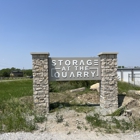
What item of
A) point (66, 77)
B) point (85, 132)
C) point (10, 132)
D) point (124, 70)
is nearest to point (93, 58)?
point (66, 77)

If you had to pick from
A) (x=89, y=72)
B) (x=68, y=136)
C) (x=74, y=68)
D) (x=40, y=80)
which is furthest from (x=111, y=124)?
(x=40, y=80)

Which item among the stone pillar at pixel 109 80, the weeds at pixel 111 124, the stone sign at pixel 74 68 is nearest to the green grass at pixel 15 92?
the stone sign at pixel 74 68

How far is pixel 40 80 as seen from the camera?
22.9 feet

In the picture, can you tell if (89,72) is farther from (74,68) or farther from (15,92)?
(15,92)

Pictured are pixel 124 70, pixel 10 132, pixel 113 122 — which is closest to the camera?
pixel 10 132

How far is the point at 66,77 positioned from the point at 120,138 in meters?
3.70

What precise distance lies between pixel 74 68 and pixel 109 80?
5.82ft

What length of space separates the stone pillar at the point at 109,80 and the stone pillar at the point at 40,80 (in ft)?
8.86

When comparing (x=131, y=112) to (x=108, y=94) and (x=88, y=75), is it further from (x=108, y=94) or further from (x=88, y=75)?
(x=88, y=75)

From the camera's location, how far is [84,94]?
412 inches

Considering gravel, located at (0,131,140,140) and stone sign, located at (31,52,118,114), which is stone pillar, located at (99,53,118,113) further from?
gravel, located at (0,131,140,140)

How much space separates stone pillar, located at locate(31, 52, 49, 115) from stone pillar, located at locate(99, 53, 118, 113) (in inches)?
106

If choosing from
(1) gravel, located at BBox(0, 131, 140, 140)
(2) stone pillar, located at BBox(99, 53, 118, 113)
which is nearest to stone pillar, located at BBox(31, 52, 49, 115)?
(1) gravel, located at BBox(0, 131, 140, 140)

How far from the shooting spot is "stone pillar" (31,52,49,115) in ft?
22.9
